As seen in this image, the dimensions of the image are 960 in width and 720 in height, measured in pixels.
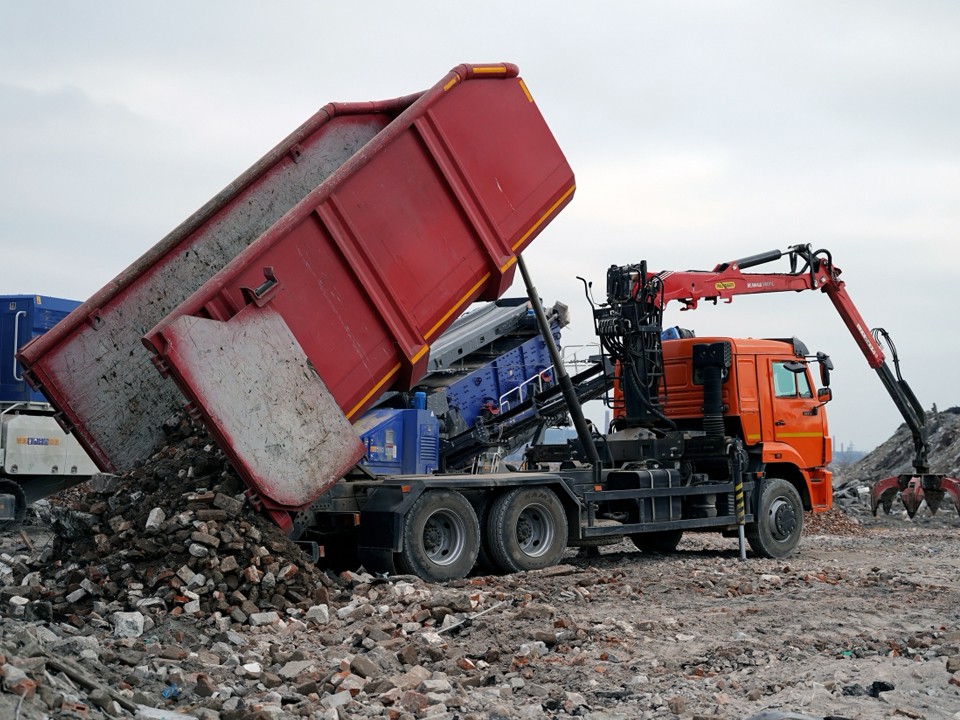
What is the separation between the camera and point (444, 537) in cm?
939

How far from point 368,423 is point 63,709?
969 centimetres

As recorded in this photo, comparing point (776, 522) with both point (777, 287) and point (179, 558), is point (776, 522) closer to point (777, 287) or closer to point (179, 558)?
point (777, 287)

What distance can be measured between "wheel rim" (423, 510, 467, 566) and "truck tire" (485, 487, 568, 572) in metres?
0.45

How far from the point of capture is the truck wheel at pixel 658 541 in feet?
42.5

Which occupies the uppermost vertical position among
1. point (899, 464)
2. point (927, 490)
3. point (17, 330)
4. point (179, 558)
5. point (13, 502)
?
point (17, 330)

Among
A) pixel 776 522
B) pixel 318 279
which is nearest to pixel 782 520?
pixel 776 522

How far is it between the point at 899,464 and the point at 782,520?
1890 cm

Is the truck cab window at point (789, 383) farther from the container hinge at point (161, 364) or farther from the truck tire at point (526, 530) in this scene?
the container hinge at point (161, 364)

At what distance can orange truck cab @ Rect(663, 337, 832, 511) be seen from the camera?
12297 millimetres

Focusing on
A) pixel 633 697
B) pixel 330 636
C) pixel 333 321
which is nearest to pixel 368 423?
pixel 333 321

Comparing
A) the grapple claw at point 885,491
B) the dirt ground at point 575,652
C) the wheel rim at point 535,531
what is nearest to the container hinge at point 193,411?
the dirt ground at point 575,652

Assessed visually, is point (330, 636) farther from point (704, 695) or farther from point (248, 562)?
point (704, 695)

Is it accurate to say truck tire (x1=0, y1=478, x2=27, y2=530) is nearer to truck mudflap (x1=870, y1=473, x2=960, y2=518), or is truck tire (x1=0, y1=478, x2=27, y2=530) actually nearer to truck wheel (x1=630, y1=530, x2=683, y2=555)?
truck wheel (x1=630, y1=530, x2=683, y2=555)

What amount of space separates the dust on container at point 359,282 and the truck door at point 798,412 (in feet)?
13.9
